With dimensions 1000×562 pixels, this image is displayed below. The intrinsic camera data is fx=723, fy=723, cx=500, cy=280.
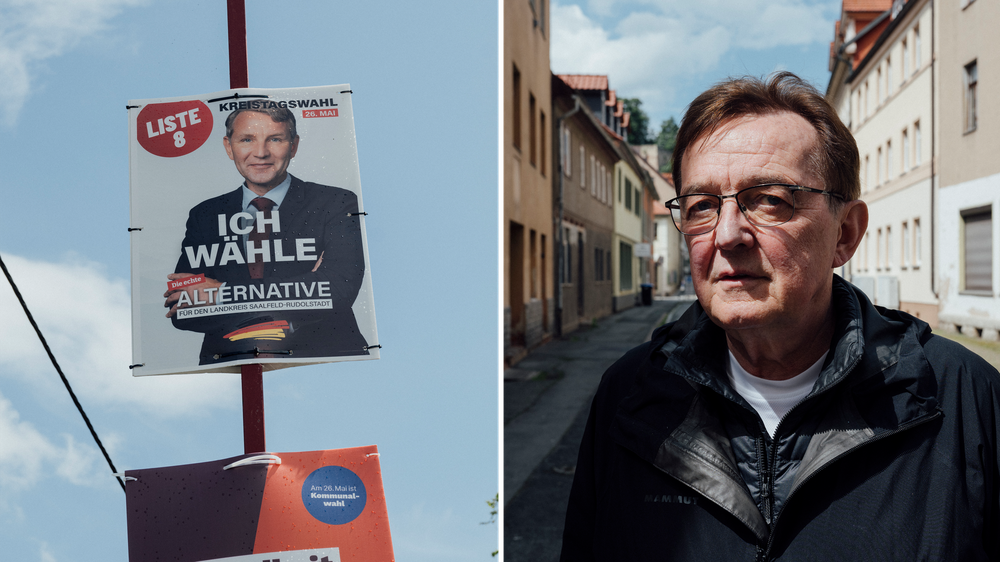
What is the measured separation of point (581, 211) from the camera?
19734mm

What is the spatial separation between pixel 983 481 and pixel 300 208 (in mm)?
1942

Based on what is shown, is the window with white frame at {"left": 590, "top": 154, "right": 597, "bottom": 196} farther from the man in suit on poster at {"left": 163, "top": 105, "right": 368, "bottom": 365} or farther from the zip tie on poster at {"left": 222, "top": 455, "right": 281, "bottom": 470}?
the zip tie on poster at {"left": 222, "top": 455, "right": 281, "bottom": 470}

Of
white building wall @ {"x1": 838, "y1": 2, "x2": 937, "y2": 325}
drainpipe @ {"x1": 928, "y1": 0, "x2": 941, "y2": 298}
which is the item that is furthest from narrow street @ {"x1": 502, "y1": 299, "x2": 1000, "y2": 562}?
white building wall @ {"x1": 838, "y1": 2, "x2": 937, "y2": 325}

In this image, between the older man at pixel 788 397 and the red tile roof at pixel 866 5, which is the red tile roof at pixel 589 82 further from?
the older man at pixel 788 397

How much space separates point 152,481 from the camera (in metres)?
2.13

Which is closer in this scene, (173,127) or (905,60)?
(173,127)

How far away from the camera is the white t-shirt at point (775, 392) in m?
1.63

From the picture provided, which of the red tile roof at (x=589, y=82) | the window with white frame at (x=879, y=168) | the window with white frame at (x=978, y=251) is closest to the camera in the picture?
the window with white frame at (x=978, y=251)

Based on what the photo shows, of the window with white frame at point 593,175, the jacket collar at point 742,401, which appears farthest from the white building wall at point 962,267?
the window with white frame at point 593,175

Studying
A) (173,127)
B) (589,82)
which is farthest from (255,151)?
(589,82)

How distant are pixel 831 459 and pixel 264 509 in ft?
5.19

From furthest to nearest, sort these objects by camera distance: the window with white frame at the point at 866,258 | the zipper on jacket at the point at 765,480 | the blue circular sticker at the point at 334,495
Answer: the window with white frame at the point at 866,258 < the blue circular sticker at the point at 334,495 < the zipper on jacket at the point at 765,480

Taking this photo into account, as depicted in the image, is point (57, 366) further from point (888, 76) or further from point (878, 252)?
point (878, 252)

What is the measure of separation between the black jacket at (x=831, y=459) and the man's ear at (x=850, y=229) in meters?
0.09
